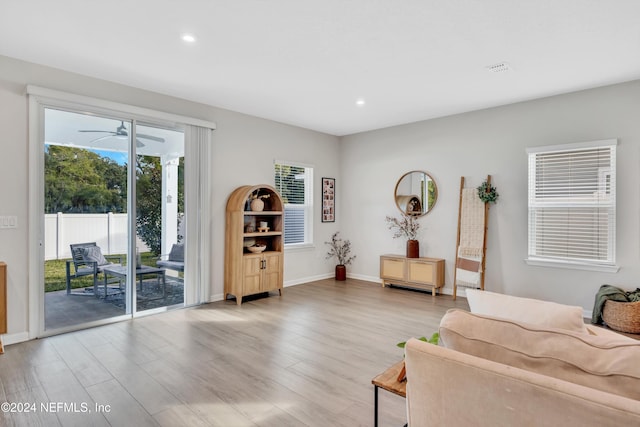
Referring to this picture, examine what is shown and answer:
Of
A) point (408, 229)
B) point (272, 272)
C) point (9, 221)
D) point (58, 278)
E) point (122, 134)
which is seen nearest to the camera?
point (9, 221)

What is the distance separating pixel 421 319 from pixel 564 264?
1.99m

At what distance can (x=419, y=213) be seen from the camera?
5.84m

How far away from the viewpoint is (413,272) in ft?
18.2

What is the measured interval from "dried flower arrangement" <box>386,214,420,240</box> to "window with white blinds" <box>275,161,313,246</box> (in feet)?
4.85

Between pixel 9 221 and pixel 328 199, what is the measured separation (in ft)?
15.4

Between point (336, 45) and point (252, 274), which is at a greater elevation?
point (336, 45)

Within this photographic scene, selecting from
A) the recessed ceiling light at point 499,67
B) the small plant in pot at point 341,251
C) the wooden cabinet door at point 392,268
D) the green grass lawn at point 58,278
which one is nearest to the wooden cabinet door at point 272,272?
the small plant in pot at point 341,251

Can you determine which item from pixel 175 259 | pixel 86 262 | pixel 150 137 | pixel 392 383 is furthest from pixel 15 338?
pixel 392 383

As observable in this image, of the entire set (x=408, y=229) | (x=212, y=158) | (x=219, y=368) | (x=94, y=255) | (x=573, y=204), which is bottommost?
(x=219, y=368)

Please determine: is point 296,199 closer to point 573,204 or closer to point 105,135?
point 105,135

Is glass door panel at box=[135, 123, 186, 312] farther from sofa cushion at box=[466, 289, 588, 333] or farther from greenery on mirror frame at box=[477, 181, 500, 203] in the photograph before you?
greenery on mirror frame at box=[477, 181, 500, 203]

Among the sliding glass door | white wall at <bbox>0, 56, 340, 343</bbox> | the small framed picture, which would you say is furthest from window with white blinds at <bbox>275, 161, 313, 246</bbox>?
the sliding glass door

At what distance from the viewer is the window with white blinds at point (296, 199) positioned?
6.06 m

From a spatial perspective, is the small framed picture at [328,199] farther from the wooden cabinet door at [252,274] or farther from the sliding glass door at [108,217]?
the sliding glass door at [108,217]
